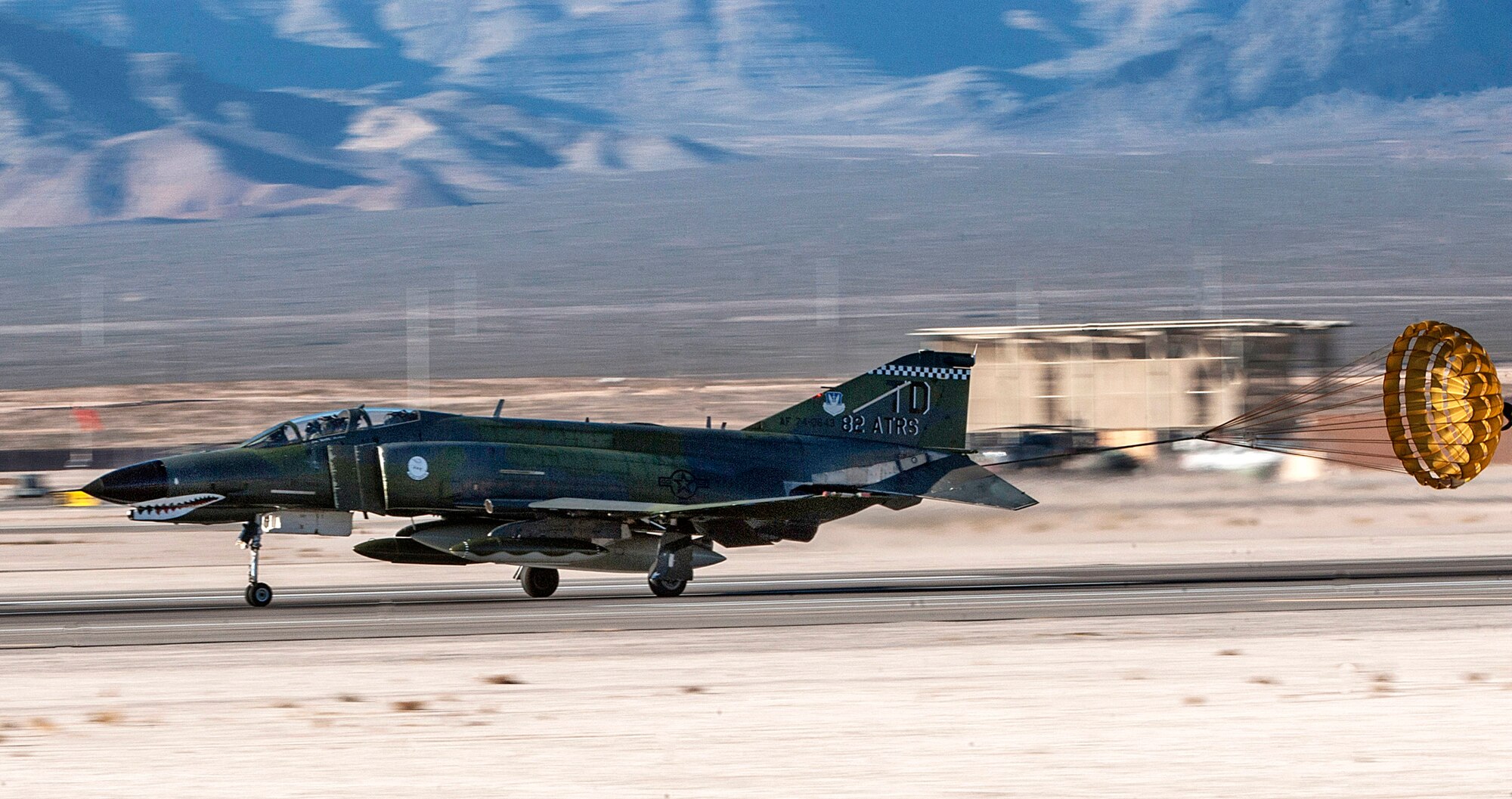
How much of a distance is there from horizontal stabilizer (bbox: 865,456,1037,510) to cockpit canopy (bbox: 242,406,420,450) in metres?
6.00

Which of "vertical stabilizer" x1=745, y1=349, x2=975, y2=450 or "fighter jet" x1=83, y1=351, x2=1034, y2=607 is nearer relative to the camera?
"fighter jet" x1=83, y1=351, x2=1034, y2=607

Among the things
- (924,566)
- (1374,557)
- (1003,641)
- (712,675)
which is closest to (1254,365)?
(1374,557)

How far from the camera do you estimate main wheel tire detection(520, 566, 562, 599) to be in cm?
2189

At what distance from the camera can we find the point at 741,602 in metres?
21.2

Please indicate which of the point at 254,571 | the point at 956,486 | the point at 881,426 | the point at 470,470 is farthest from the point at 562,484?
the point at 956,486

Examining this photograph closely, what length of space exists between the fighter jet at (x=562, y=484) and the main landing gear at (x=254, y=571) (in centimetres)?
2

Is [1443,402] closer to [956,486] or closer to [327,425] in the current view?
[956,486]

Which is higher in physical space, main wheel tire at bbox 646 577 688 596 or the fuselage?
the fuselage

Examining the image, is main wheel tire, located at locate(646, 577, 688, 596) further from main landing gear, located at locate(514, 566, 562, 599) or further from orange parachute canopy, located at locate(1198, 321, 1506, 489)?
orange parachute canopy, located at locate(1198, 321, 1506, 489)

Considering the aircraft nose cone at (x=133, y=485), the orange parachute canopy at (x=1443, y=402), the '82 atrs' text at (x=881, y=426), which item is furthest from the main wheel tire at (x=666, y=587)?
the orange parachute canopy at (x=1443, y=402)

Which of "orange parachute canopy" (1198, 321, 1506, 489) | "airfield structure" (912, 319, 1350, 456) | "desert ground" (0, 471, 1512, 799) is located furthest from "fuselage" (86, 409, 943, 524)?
"airfield structure" (912, 319, 1350, 456)

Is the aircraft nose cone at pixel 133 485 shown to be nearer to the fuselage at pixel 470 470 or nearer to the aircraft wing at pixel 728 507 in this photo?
the fuselage at pixel 470 470

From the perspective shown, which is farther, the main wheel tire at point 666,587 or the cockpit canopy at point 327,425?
the main wheel tire at point 666,587

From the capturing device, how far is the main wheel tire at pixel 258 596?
67.3ft
